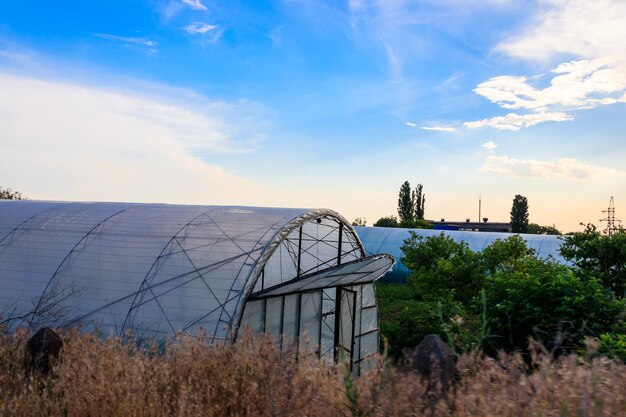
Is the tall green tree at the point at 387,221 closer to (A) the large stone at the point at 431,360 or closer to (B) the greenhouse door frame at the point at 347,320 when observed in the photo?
Result: (B) the greenhouse door frame at the point at 347,320

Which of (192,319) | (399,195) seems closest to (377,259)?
(192,319)

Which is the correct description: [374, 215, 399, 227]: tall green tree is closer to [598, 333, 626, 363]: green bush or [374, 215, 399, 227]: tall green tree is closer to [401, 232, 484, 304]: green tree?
[401, 232, 484, 304]: green tree

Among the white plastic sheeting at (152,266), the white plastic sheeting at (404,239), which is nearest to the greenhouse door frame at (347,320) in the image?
the white plastic sheeting at (152,266)

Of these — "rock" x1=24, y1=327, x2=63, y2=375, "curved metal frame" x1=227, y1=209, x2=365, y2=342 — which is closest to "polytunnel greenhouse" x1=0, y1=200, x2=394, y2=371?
"curved metal frame" x1=227, y1=209, x2=365, y2=342

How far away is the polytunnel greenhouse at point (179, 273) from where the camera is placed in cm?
1203

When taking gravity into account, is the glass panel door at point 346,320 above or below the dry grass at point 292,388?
below

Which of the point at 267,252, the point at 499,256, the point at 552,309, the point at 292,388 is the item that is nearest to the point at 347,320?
the point at 267,252

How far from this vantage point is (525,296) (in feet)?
46.4

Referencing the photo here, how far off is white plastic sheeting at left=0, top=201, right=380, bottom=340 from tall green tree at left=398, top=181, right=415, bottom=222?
2329 inches

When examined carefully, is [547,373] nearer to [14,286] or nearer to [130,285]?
[130,285]

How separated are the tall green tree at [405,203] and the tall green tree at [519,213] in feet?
45.7

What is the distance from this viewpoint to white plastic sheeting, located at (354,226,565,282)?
3959 cm

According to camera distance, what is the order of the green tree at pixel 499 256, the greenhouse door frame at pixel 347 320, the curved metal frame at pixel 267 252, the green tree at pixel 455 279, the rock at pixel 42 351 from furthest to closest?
the green tree at pixel 499 256
the green tree at pixel 455 279
the greenhouse door frame at pixel 347 320
the curved metal frame at pixel 267 252
the rock at pixel 42 351

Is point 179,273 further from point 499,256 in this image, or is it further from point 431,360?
point 499,256
